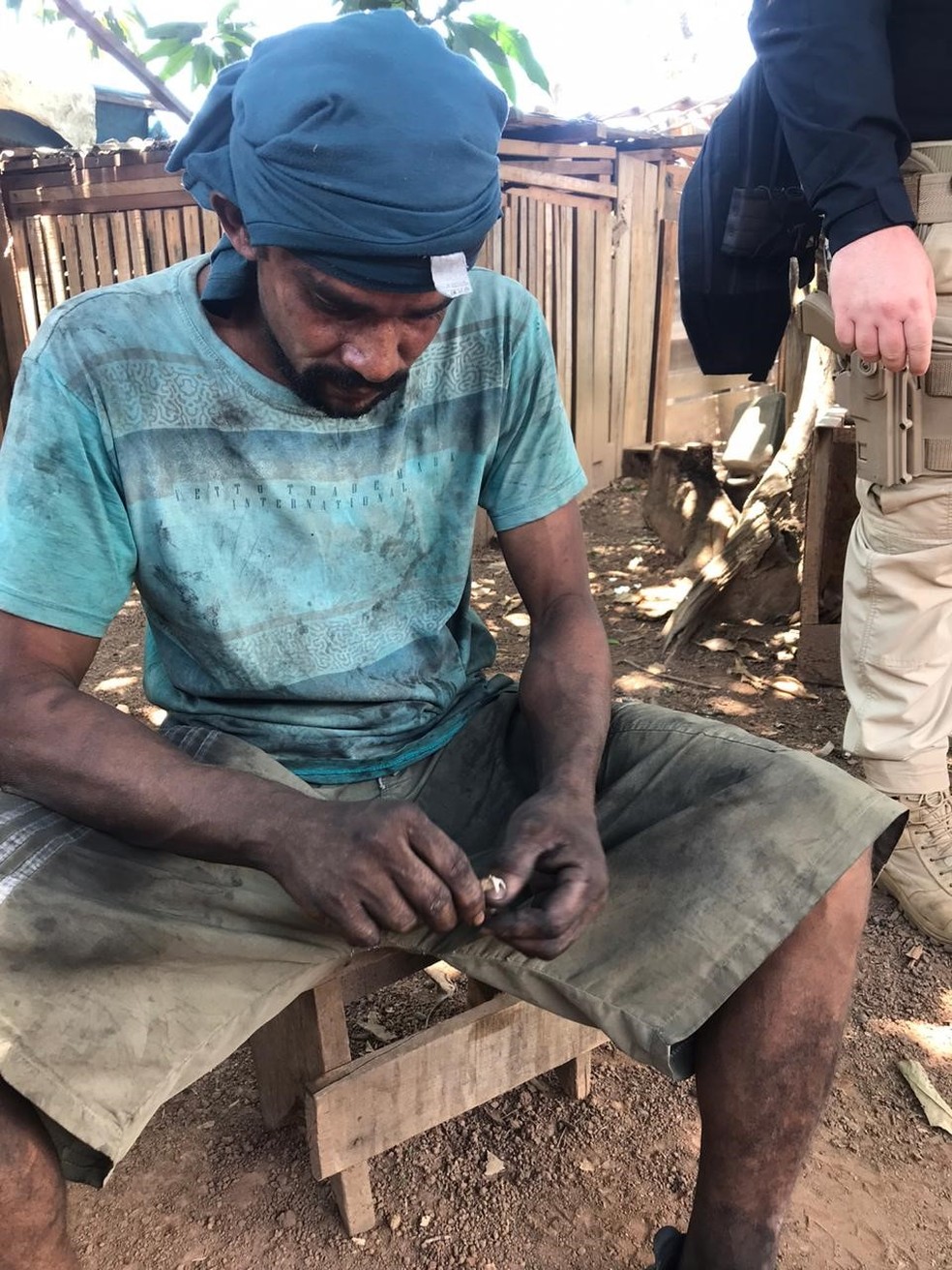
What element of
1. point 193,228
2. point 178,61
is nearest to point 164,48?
point 178,61

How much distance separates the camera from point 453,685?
2014 mm

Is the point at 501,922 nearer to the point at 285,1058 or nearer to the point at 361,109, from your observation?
the point at 285,1058

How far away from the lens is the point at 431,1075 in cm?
189

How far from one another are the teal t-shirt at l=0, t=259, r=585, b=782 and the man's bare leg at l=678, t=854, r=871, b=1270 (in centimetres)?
75

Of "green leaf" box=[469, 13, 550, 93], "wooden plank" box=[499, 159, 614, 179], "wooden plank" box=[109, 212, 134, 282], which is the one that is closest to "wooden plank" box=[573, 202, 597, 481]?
"wooden plank" box=[499, 159, 614, 179]

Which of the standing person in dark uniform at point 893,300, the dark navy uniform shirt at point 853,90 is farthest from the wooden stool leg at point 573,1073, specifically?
the dark navy uniform shirt at point 853,90

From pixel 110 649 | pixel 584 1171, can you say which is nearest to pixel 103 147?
pixel 110 649

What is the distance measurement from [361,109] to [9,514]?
0.80m

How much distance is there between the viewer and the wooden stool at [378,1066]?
1.81 metres

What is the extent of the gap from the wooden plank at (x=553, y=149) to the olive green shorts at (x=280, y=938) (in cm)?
552

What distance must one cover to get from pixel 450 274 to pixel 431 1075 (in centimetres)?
137

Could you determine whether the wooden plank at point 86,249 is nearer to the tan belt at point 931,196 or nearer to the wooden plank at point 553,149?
the wooden plank at point 553,149

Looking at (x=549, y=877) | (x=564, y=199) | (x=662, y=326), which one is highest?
(x=564, y=199)

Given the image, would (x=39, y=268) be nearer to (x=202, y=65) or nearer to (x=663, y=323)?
(x=202, y=65)
